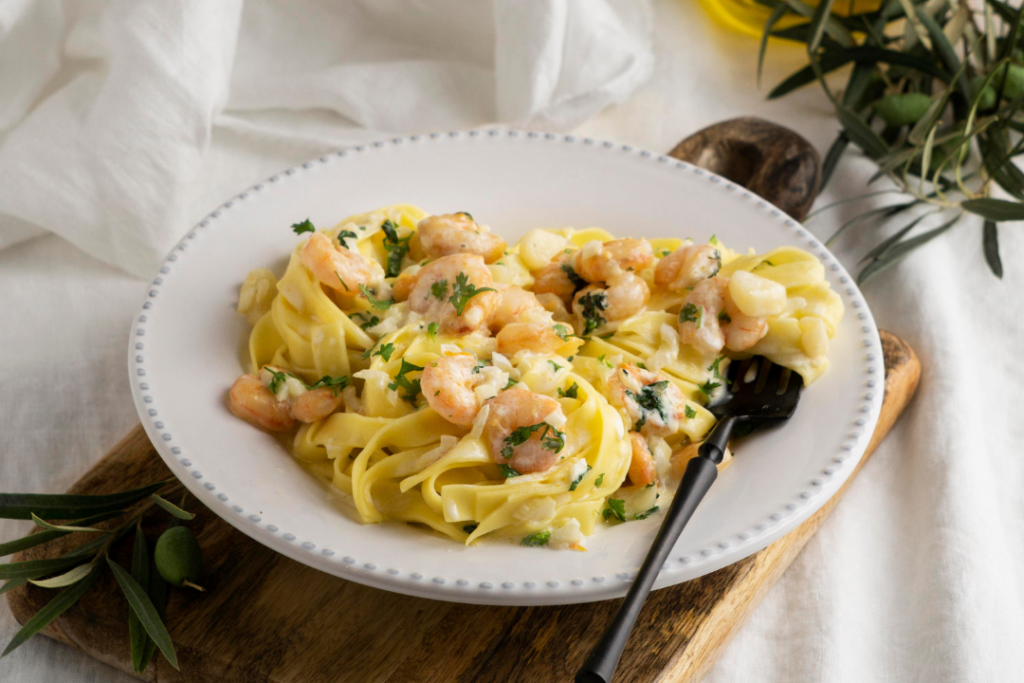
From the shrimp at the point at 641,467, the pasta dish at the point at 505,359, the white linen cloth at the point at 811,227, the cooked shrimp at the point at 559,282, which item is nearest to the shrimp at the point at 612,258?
the pasta dish at the point at 505,359

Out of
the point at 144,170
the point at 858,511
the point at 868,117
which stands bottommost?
the point at 144,170

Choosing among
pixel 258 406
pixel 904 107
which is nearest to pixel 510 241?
pixel 258 406

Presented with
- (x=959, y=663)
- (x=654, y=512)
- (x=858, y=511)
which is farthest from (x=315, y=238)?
(x=959, y=663)

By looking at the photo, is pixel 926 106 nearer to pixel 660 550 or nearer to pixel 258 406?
pixel 660 550

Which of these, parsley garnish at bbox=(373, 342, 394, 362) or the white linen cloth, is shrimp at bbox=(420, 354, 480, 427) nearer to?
parsley garnish at bbox=(373, 342, 394, 362)

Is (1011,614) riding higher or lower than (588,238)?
lower

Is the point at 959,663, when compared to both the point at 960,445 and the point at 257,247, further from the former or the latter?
the point at 257,247

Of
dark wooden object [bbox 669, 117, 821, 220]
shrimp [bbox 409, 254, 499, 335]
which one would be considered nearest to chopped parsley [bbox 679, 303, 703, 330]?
shrimp [bbox 409, 254, 499, 335]
